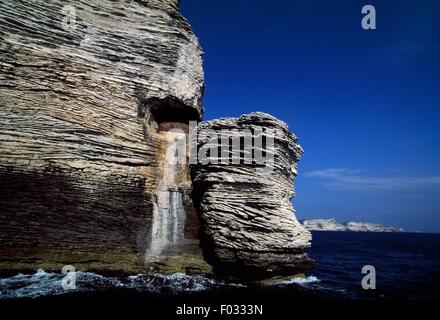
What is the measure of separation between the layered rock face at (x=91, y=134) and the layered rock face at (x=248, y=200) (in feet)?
5.50

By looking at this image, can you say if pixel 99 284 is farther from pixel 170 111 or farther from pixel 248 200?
pixel 170 111

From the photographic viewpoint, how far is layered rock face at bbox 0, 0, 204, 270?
641 inches

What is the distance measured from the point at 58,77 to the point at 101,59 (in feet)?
8.45

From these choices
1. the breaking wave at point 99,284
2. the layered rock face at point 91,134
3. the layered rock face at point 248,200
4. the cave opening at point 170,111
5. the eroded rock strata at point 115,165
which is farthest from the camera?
the cave opening at point 170,111

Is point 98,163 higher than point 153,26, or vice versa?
point 153,26

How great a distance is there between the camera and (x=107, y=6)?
19469mm

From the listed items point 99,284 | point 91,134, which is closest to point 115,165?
point 91,134

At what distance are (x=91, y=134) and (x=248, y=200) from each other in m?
9.14

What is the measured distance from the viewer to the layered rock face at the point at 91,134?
16.3 meters

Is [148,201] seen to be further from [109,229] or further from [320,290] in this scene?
[320,290]

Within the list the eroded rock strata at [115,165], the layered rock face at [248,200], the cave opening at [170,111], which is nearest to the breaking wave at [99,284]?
the eroded rock strata at [115,165]

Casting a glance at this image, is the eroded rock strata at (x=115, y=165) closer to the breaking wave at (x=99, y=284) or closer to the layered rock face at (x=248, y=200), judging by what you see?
the layered rock face at (x=248, y=200)

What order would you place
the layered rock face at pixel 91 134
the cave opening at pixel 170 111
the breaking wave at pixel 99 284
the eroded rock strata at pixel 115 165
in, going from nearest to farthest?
the breaking wave at pixel 99 284 → the layered rock face at pixel 91 134 → the eroded rock strata at pixel 115 165 → the cave opening at pixel 170 111
